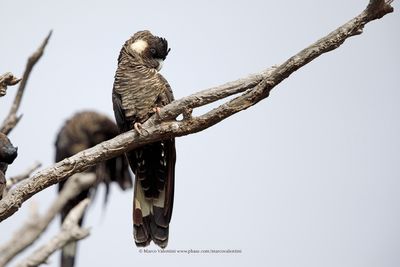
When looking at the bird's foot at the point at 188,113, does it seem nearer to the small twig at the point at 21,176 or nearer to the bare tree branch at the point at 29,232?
the bare tree branch at the point at 29,232

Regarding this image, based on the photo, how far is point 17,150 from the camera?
5262 millimetres

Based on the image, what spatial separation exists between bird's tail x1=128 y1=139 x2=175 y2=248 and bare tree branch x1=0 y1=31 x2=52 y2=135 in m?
1.16

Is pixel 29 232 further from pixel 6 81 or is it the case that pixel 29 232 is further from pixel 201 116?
pixel 201 116

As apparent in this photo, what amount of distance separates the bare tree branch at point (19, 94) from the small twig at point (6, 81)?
56.1 inches

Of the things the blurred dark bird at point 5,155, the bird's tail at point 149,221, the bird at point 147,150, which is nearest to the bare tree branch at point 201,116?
the blurred dark bird at point 5,155

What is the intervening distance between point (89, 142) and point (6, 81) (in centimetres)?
432

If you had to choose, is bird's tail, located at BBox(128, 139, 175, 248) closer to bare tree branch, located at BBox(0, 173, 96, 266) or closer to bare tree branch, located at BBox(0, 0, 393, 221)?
bare tree branch, located at BBox(0, 0, 393, 221)

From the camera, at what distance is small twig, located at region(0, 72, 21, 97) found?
492 centimetres

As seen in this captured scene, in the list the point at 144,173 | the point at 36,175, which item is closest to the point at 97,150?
the point at 36,175

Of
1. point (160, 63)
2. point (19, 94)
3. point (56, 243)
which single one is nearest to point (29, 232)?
point (56, 243)

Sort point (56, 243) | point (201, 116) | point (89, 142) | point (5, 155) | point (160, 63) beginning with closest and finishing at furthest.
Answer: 1. point (56, 243)
2. point (201, 116)
3. point (5, 155)
4. point (160, 63)
5. point (89, 142)

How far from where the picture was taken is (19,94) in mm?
6574

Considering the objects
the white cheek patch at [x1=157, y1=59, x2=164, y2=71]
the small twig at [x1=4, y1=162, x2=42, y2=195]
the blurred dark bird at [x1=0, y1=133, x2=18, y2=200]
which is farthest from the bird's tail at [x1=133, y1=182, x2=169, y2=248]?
the blurred dark bird at [x1=0, y1=133, x2=18, y2=200]

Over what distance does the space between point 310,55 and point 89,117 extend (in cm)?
525
